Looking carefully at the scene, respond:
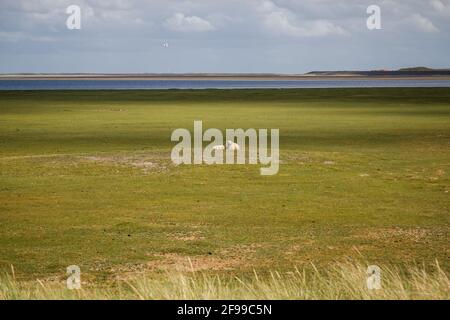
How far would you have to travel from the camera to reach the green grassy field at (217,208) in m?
13.1

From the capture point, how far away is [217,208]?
17453 millimetres

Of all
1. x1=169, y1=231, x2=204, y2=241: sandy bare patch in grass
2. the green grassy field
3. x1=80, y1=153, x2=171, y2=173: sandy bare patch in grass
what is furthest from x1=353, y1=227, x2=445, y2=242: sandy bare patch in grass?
x1=80, y1=153, x2=171, y2=173: sandy bare patch in grass

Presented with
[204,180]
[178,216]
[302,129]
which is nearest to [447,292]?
[178,216]

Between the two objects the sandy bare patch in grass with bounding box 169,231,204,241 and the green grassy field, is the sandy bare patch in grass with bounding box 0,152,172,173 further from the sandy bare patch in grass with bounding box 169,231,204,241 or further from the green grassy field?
the sandy bare patch in grass with bounding box 169,231,204,241

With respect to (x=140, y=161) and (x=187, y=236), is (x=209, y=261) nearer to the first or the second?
(x=187, y=236)

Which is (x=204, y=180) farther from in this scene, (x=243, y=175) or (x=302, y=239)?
(x=302, y=239)

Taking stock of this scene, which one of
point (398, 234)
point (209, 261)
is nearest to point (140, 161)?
point (398, 234)

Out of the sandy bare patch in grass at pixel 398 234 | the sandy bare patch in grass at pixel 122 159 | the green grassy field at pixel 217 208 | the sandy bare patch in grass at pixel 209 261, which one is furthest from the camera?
the sandy bare patch in grass at pixel 122 159

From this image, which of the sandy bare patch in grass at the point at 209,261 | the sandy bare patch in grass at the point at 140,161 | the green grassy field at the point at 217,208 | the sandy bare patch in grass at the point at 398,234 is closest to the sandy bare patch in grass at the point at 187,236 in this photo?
the green grassy field at the point at 217,208

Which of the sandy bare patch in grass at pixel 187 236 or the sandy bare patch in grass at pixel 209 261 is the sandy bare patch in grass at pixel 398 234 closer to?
the sandy bare patch in grass at pixel 209 261

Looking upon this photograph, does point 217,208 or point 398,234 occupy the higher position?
point 217,208

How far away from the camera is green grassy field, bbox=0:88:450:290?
43.1ft
